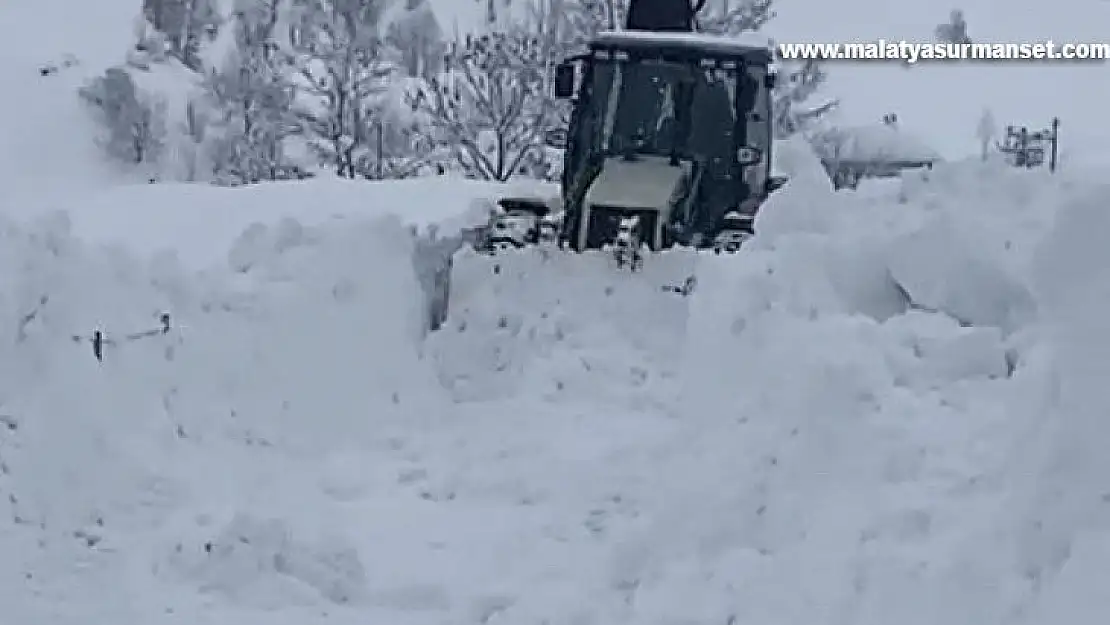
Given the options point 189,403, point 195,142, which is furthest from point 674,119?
point 195,142

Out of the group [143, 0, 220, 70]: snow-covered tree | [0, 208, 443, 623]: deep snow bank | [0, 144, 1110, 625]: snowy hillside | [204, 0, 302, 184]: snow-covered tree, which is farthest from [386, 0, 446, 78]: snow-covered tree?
[0, 144, 1110, 625]: snowy hillside

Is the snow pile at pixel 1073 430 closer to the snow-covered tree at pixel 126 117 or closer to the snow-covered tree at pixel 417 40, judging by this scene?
the snow-covered tree at pixel 417 40

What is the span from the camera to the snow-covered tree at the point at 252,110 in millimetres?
40688

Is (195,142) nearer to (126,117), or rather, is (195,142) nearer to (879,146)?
(126,117)

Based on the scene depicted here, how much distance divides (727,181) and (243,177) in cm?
2855

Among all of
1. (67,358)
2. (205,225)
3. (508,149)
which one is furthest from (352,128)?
(67,358)

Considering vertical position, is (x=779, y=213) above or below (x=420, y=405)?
above

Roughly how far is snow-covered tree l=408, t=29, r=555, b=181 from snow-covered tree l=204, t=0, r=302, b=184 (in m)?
6.42

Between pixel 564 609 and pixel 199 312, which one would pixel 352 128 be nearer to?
pixel 199 312

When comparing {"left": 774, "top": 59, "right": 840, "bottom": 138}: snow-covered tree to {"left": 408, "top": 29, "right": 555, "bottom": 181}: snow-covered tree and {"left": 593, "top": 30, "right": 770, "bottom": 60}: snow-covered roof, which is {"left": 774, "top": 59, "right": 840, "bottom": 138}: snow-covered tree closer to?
→ {"left": 408, "top": 29, "right": 555, "bottom": 181}: snow-covered tree

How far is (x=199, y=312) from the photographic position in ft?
33.3

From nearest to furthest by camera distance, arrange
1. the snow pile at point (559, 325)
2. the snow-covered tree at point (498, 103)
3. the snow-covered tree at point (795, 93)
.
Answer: the snow pile at point (559, 325)
the snow-covered tree at point (498, 103)
the snow-covered tree at point (795, 93)

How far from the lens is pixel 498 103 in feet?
105

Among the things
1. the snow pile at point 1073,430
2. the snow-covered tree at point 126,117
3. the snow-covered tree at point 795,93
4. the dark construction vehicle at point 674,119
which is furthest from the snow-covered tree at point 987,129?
the snow pile at point 1073,430
